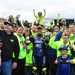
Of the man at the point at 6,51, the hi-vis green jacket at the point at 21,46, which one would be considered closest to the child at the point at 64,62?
the hi-vis green jacket at the point at 21,46

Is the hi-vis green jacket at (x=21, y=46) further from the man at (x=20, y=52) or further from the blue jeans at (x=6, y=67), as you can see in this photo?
the blue jeans at (x=6, y=67)

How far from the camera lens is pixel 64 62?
14.6 meters

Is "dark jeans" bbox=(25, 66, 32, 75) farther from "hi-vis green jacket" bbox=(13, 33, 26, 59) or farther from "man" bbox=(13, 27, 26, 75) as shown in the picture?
"hi-vis green jacket" bbox=(13, 33, 26, 59)

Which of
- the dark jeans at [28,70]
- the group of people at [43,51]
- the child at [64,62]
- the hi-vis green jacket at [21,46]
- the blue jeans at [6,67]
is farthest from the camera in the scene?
the dark jeans at [28,70]

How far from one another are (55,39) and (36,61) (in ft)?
3.20

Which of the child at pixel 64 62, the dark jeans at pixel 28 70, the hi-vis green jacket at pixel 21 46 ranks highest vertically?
the hi-vis green jacket at pixel 21 46

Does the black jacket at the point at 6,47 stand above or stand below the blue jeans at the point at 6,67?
above

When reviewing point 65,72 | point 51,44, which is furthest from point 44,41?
point 65,72

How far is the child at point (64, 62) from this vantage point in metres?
14.4

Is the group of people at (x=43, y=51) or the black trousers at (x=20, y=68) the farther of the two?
the black trousers at (x=20, y=68)

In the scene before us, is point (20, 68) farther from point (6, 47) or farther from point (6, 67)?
point (6, 47)

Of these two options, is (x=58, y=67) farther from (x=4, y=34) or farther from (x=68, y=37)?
(x=4, y=34)

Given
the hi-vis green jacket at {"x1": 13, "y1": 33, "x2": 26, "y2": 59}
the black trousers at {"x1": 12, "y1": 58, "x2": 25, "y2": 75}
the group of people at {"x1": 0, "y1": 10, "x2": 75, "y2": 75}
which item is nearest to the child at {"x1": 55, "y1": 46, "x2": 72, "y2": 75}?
the group of people at {"x1": 0, "y1": 10, "x2": 75, "y2": 75}

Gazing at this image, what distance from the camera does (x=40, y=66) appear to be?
618 inches
